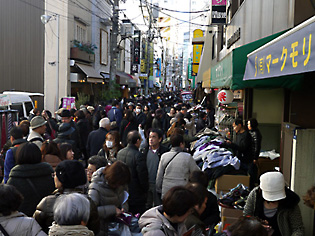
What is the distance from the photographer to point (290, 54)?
12.9 feet

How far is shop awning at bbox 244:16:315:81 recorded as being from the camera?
10.6 ft

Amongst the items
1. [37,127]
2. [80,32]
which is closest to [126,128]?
[37,127]

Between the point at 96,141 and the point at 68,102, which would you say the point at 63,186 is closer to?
the point at 96,141

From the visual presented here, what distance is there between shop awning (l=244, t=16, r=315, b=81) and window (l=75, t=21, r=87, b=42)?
960 inches

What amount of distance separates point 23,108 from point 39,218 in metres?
14.3

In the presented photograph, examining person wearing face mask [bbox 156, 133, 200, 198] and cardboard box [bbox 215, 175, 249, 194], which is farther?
cardboard box [bbox 215, 175, 249, 194]

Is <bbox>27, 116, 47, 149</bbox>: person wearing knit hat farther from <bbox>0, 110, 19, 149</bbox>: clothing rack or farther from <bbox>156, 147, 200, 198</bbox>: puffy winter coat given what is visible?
<bbox>0, 110, 19, 149</bbox>: clothing rack

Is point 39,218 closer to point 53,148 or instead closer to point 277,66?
point 53,148

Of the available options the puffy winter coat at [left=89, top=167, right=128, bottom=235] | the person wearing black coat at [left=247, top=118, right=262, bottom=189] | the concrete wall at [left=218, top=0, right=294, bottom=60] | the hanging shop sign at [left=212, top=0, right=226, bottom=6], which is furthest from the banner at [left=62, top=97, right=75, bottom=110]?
the puffy winter coat at [left=89, top=167, right=128, bottom=235]

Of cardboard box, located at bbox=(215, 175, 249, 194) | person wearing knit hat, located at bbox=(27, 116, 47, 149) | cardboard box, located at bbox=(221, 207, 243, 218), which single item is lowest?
cardboard box, located at bbox=(221, 207, 243, 218)

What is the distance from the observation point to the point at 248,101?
11.1 metres

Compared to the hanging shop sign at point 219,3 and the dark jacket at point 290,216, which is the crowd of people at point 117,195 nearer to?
the dark jacket at point 290,216

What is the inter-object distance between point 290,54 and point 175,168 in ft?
8.66

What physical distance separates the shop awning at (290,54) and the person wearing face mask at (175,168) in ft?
5.35
